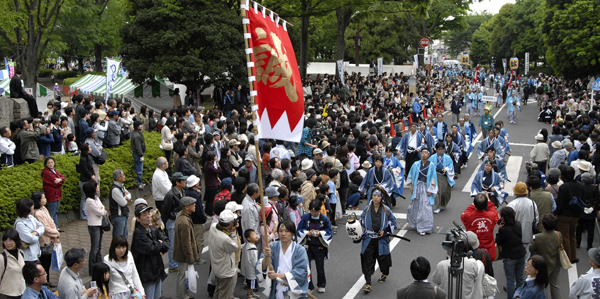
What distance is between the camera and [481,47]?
9012cm

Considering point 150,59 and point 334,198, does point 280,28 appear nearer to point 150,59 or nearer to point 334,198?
point 334,198

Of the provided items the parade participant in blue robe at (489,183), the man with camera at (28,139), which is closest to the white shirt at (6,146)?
the man with camera at (28,139)

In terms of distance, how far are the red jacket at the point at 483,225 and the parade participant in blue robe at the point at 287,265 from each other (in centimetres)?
260

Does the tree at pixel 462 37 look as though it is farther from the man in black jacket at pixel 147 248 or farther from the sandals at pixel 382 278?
the man in black jacket at pixel 147 248

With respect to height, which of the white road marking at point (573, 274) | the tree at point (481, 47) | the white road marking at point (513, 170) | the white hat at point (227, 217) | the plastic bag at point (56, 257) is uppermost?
the tree at point (481, 47)

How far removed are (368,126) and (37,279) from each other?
11495 mm

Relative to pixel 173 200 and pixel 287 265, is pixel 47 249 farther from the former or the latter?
pixel 287 265

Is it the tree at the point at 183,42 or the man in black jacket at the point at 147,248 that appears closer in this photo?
the man in black jacket at the point at 147,248

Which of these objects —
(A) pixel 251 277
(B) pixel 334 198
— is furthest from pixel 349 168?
(A) pixel 251 277

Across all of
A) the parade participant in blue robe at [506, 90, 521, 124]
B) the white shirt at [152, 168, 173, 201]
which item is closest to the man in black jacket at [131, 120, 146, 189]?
the white shirt at [152, 168, 173, 201]

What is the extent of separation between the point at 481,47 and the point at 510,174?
80.2m

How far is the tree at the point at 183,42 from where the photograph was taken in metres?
18.2

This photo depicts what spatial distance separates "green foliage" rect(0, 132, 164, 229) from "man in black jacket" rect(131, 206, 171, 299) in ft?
13.0

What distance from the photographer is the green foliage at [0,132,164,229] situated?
9.05m
